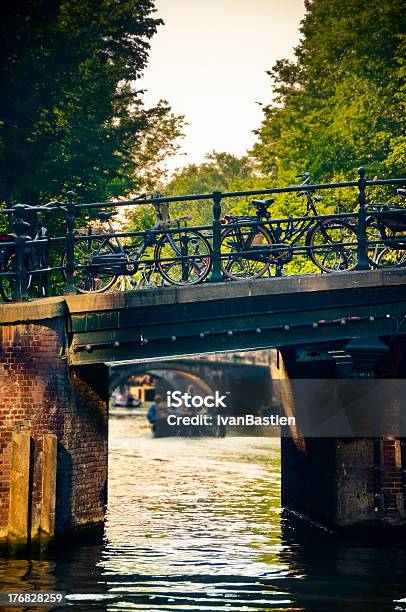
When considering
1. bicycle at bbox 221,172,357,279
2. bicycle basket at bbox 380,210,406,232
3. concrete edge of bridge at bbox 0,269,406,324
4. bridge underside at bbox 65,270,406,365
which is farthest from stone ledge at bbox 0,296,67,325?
bicycle basket at bbox 380,210,406,232

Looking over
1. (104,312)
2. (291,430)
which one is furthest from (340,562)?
(291,430)

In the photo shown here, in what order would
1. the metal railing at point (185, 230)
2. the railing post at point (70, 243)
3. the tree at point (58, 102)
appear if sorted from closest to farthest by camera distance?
1. the metal railing at point (185, 230)
2. the railing post at point (70, 243)
3. the tree at point (58, 102)

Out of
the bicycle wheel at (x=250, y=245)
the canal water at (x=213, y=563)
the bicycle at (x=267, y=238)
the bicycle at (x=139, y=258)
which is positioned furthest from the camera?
the bicycle at (x=139, y=258)

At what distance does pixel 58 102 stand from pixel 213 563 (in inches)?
592

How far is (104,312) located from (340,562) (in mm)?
4489

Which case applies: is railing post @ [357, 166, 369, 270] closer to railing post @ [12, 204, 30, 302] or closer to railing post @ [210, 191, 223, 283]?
railing post @ [210, 191, 223, 283]

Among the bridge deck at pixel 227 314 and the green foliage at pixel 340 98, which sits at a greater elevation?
the green foliage at pixel 340 98

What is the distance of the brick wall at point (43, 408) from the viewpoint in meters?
15.2

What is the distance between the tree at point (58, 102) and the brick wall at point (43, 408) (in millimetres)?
12008

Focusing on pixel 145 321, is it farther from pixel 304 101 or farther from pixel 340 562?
pixel 304 101

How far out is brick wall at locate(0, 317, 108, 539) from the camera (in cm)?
1522

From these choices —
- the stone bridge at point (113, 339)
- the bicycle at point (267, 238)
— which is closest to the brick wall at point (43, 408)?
the stone bridge at point (113, 339)

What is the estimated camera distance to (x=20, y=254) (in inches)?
621

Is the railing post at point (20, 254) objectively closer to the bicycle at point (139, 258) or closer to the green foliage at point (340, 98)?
the bicycle at point (139, 258)
